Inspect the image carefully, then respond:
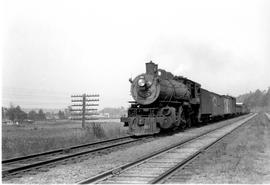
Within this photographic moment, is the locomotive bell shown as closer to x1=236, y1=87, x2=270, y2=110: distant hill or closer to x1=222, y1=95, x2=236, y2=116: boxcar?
x1=222, y1=95, x2=236, y2=116: boxcar

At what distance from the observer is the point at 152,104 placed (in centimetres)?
1806

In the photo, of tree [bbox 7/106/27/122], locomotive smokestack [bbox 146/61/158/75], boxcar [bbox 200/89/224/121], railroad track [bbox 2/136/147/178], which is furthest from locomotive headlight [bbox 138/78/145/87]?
tree [bbox 7/106/27/122]

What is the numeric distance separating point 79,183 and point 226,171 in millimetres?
3429

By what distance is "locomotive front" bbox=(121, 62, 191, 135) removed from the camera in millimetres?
16781

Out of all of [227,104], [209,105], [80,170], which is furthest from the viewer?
[227,104]

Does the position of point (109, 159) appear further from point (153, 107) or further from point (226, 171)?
point (153, 107)

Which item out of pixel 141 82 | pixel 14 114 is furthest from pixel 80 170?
pixel 14 114

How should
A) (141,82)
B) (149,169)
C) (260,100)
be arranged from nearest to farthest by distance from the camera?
(149,169), (141,82), (260,100)

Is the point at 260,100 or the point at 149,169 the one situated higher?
the point at 260,100

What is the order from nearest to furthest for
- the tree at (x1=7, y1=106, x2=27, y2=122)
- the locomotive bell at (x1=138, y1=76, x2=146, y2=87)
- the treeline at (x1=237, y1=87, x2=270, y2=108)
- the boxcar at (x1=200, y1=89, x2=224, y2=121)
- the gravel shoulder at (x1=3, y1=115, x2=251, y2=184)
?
the gravel shoulder at (x1=3, y1=115, x2=251, y2=184) < the locomotive bell at (x1=138, y1=76, x2=146, y2=87) < the boxcar at (x1=200, y1=89, x2=224, y2=121) < the tree at (x1=7, y1=106, x2=27, y2=122) < the treeline at (x1=237, y1=87, x2=270, y2=108)

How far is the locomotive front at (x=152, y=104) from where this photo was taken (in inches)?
661

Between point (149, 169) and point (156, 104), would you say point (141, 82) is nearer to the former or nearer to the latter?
point (156, 104)

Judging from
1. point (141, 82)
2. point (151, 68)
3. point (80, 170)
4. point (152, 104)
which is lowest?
point (80, 170)

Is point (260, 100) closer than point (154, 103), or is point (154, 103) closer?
point (154, 103)
